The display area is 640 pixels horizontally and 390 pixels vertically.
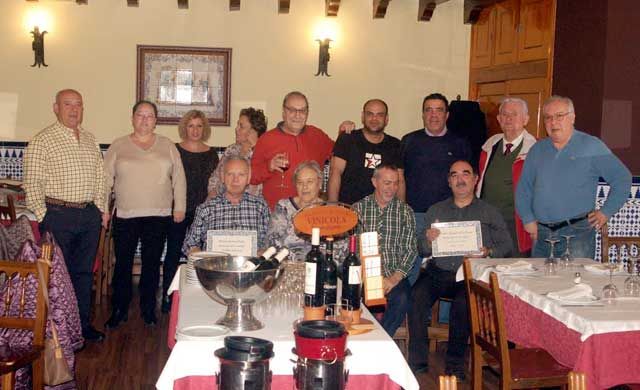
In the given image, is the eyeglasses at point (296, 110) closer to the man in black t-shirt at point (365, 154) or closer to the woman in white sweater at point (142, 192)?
the man in black t-shirt at point (365, 154)

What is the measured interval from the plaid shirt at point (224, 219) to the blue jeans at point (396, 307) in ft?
2.89

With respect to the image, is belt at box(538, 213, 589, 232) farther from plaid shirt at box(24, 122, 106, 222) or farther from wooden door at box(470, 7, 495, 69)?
wooden door at box(470, 7, 495, 69)

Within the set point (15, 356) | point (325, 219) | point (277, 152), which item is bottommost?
point (15, 356)

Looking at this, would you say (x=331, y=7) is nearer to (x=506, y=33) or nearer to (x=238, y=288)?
(x=506, y=33)

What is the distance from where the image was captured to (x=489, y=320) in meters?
3.57

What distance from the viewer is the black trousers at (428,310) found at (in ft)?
15.6

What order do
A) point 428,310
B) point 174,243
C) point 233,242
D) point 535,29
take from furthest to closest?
1. point 535,29
2. point 174,243
3. point 428,310
4. point 233,242

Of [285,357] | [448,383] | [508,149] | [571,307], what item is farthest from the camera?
[508,149]

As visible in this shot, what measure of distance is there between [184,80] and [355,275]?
16.8 feet

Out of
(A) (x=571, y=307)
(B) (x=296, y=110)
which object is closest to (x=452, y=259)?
(B) (x=296, y=110)

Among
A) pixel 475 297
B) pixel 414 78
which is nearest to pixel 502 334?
pixel 475 297

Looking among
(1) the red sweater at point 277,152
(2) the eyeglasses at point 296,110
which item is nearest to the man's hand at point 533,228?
(1) the red sweater at point 277,152

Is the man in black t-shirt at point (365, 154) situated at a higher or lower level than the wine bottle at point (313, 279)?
higher

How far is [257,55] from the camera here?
7844 mm
